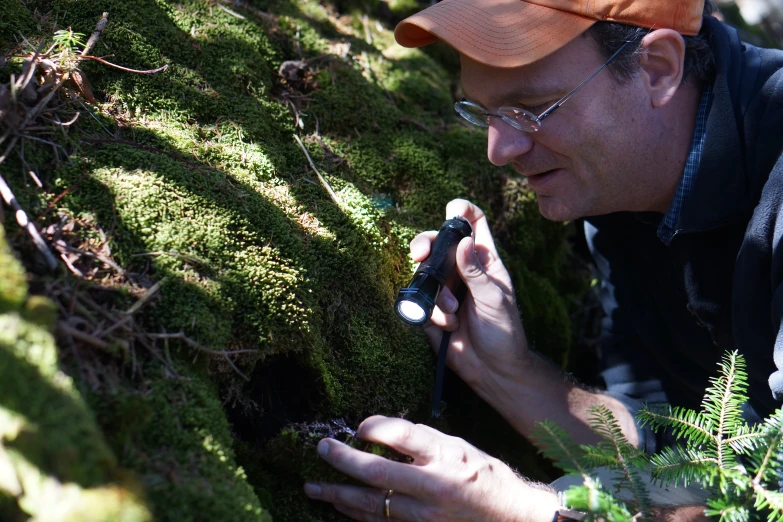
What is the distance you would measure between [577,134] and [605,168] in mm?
230

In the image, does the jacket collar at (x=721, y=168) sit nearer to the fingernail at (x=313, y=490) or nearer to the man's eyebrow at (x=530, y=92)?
the man's eyebrow at (x=530, y=92)

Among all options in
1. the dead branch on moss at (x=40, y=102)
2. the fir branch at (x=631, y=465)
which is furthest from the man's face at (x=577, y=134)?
the dead branch on moss at (x=40, y=102)

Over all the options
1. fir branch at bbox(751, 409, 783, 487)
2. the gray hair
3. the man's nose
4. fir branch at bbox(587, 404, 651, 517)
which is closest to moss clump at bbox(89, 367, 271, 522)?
fir branch at bbox(587, 404, 651, 517)

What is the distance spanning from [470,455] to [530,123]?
4.69 ft

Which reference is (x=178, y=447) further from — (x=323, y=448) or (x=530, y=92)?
(x=530, y=92)

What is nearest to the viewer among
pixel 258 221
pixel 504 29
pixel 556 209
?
pixel 258 221

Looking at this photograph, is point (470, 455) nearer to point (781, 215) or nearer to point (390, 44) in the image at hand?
point (781, 215)

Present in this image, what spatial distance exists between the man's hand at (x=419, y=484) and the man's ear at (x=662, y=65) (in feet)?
5.75

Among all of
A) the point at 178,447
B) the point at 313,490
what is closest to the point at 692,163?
the point at 313,490

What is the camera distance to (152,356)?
1.84 m

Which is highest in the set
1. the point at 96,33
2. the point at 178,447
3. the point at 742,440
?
the point at 96,33

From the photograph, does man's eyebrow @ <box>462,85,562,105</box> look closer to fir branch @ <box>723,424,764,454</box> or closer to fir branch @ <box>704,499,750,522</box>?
fir branch @ <box>723,424,764,454</box>

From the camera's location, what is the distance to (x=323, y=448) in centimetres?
207

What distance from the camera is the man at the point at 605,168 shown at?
2.29 m
